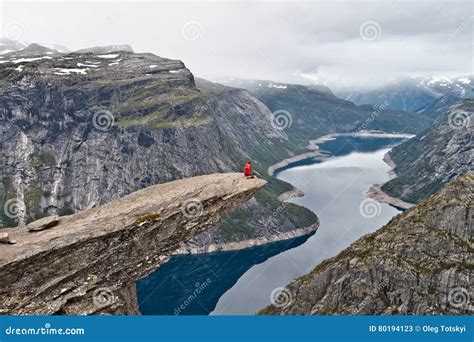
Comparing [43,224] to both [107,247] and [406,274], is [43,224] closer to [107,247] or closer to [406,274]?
[107,247]

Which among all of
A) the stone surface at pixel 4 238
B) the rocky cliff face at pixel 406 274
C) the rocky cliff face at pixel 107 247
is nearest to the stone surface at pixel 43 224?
the rocky cliff face at pixel 107 247

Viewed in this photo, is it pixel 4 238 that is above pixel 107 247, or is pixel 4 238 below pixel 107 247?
above

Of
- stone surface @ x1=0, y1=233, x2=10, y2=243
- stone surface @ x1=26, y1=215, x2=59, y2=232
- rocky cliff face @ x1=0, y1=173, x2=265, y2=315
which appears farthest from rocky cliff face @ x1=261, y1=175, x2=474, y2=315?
stone surface @ x1=0, y1=233, x2=10, y2=243

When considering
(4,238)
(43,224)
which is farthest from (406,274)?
(4,238)

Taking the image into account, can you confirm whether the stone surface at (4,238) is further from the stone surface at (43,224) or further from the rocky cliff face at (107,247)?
the stone surface at (43,224)

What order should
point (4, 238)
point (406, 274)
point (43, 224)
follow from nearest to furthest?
1. point (4, 238)
2. point (43, 224)
3. point (406, 274)

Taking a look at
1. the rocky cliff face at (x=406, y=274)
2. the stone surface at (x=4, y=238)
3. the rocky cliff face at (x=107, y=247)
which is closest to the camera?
the rocky cliff face at (x=107, y=247)

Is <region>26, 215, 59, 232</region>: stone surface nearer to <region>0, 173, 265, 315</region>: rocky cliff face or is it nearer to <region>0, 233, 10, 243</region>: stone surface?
<region>0, 173, 265, 315</region>: rocky cliff face
